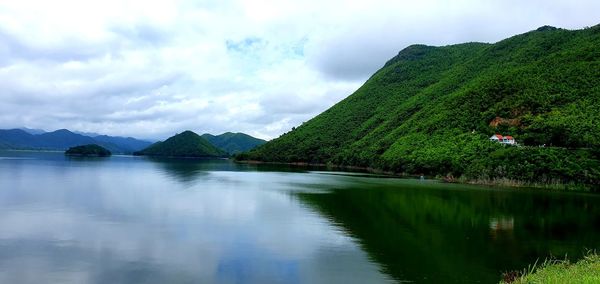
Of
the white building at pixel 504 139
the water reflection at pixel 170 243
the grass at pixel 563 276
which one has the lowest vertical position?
the water reflection at pixel 170 243

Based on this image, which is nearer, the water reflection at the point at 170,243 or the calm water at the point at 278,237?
the water reflection at the point at 170,243

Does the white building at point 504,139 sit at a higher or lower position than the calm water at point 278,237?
higher

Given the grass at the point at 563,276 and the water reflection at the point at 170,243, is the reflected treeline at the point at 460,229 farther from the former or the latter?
the water reflection at the point at 170,243

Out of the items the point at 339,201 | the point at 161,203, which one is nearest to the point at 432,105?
the point at 339,201

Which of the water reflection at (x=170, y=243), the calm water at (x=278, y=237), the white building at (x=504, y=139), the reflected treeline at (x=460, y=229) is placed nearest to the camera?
the water reflection at (x=170, y=243)

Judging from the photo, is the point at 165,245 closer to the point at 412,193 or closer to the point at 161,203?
the point at 161,203

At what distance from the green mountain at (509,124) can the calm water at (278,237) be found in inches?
1075

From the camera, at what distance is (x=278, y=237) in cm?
3394

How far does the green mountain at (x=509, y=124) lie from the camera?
85.6 m

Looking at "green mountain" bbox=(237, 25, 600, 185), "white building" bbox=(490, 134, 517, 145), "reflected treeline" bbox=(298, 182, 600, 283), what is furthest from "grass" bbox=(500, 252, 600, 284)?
"white building" bbox=(490, 134, 517, 145)

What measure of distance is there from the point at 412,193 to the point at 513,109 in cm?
6808

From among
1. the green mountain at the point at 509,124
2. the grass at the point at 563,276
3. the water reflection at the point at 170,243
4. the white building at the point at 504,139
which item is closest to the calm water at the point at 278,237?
the water reflection at the point at 170,243

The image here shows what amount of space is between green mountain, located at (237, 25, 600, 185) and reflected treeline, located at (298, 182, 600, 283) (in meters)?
21.8

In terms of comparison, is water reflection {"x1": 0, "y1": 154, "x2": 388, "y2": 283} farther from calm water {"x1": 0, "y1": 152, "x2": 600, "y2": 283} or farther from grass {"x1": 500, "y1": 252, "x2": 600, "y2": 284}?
grass {"x1": 500, "y1": 252, "x2": 600, "y2": 284}
